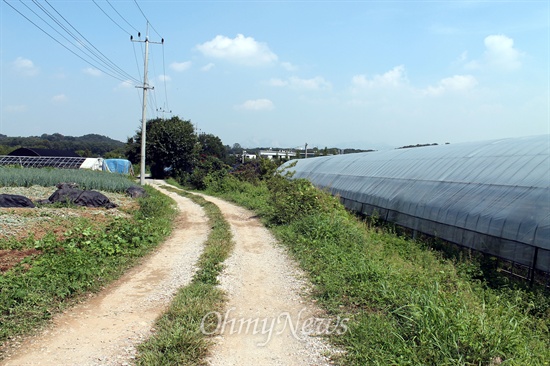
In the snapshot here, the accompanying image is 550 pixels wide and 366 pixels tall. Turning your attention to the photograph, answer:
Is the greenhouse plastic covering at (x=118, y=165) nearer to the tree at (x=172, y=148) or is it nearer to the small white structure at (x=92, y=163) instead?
the tree at (x=172, y=148)

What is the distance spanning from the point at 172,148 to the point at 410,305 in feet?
142

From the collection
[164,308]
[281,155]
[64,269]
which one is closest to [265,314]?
[164,308]

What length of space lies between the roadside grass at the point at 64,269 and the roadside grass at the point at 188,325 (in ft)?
4.69

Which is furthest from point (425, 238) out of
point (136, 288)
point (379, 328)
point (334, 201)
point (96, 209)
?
point (96, 209)

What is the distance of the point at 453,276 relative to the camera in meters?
7.01

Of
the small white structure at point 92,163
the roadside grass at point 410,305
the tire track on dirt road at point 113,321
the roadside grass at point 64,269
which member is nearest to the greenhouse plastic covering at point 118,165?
the small white structure at point 92,163

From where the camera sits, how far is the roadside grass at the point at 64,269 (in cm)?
490

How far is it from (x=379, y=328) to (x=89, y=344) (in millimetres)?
3254

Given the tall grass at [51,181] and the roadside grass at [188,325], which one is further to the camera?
the tall grass at [51,181]

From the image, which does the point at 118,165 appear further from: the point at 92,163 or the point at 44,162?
the point at 44,162

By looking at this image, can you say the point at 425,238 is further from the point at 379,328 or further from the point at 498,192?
the point at 379,328

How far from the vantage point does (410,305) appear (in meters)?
4.83

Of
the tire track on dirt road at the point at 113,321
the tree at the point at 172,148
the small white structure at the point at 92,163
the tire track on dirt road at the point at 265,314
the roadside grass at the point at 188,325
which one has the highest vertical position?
the tree at the point at 172,148

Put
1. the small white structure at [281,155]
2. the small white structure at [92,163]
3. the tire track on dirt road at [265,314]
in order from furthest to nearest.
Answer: the small white structure at [281,155]
the small white structure at [92,163]
the tire track on dirt road at [265,314]
